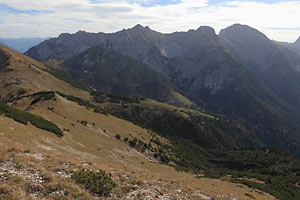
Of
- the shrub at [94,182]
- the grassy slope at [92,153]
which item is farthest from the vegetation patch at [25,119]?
the shrub at [94,182]

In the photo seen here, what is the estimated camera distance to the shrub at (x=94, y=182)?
17609 millimetres

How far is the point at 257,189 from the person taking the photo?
4100cm

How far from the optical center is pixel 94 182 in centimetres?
1888

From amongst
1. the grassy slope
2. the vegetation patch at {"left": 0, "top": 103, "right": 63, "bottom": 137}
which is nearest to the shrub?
the grassy slope

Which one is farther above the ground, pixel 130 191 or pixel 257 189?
pixel 130 191

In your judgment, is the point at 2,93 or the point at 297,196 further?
the point at 2,93

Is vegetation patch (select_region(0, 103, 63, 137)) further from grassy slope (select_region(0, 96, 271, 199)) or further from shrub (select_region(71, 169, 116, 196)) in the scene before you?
shrub (select_region(71, 169, 116, 196))

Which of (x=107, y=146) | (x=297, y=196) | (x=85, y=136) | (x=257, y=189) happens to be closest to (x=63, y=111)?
(x=85, y=136)

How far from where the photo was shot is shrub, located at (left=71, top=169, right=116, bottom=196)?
17.6 m

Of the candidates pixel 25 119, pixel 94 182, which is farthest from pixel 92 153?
pixel 94 182

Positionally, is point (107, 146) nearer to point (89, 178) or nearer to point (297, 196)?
point (89, 178)

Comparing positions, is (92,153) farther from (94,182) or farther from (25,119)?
(94,182)

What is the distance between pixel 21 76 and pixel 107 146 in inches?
6096

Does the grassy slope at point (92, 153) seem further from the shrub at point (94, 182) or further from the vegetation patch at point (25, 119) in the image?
the vegetation patch at point (25, 119)
